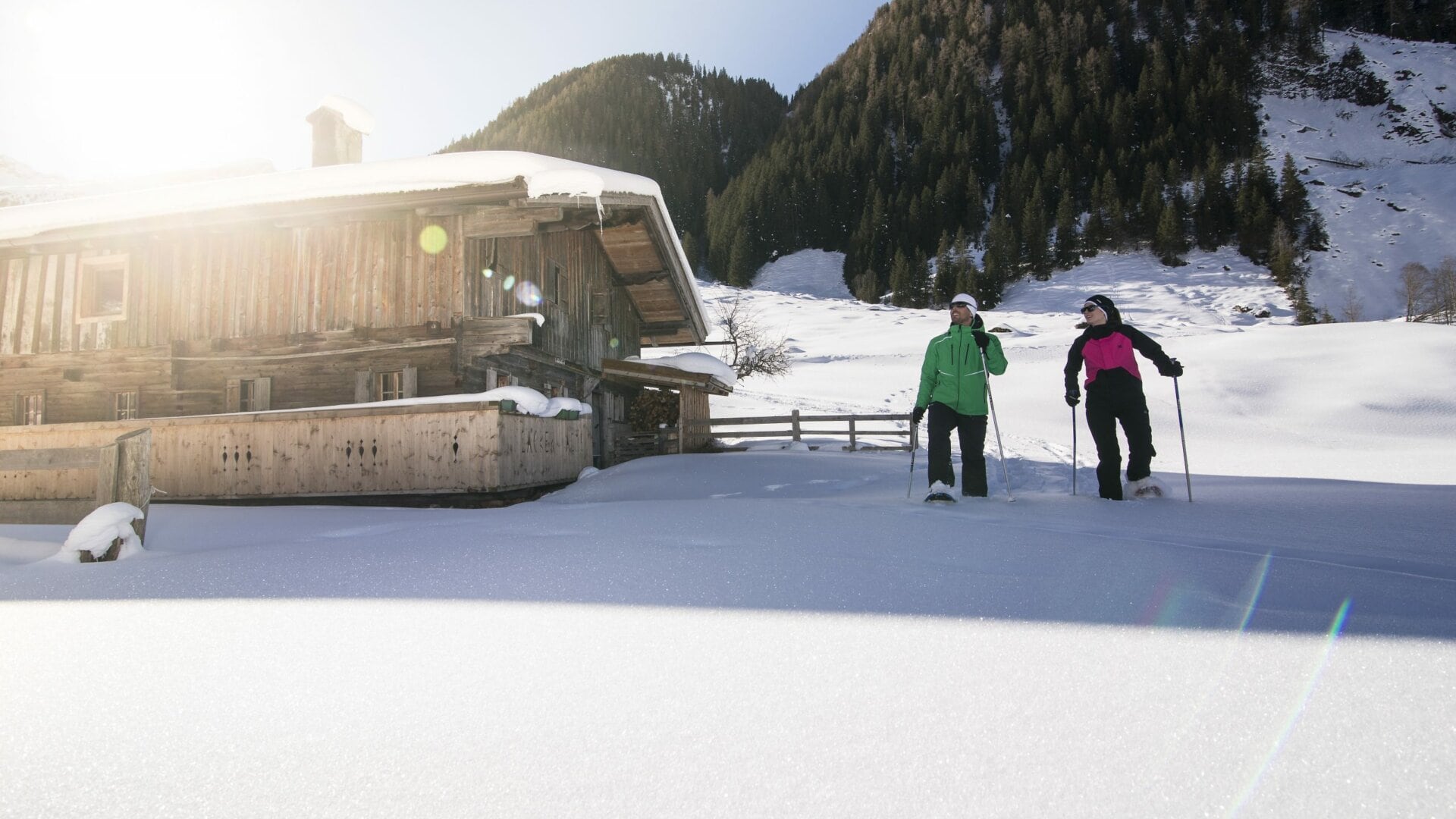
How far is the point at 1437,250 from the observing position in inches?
2110

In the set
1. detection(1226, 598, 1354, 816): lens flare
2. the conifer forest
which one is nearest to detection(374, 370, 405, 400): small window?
detection(1226, 598, 1354, 816): lens flare

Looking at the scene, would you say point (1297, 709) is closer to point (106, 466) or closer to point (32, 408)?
point (106, 466)

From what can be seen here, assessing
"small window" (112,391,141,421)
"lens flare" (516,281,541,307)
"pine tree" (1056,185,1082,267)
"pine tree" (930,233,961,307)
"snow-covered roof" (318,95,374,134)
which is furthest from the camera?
"pine tree" (1056,185,1082,267)

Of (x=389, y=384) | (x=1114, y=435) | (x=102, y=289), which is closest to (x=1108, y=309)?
(x=1114, y=435)

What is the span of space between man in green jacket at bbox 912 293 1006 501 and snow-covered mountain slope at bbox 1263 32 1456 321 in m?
54.7

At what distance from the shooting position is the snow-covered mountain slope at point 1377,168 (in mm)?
52938

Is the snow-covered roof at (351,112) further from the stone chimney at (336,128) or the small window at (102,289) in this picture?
the small window at (102,289)

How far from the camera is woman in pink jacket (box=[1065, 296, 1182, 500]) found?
19.8 feet

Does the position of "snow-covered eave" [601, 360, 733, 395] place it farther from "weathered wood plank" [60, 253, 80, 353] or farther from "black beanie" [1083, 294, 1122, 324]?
"black beanie" [1083, 294, 1122, 324]

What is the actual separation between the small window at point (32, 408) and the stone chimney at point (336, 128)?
19.9 feet

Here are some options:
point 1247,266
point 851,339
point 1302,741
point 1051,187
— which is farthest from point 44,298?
point 1051,187

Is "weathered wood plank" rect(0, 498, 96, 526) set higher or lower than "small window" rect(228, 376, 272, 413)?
lower

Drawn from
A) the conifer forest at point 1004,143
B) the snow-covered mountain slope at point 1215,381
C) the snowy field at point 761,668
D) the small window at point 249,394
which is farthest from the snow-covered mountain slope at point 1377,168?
the small window at point 249,394

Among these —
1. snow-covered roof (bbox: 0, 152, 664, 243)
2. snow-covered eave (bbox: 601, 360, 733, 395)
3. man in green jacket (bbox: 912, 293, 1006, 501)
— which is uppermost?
snow-covered roof (bbox: 0, 152, 664, 243)
